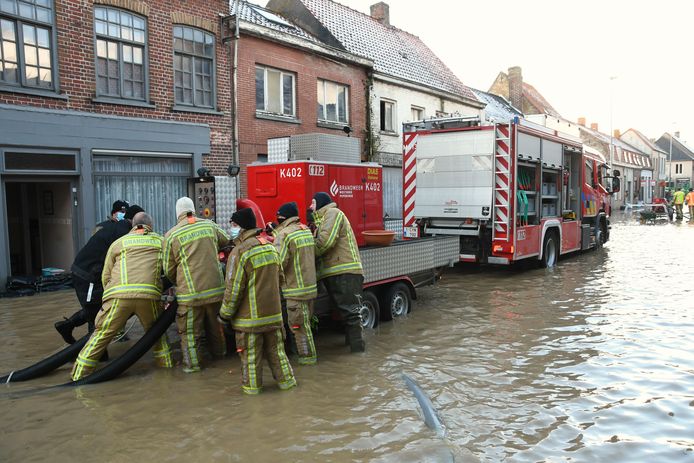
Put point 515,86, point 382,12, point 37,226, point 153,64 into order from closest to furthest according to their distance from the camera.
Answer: point 37,226 → point 153,64 → point 382,12 → point 515,86

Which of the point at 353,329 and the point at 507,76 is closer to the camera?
the point at 353,329

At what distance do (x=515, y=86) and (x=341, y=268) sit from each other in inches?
1514

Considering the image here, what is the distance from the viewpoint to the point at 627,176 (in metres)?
60.8

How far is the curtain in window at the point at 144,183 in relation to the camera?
11.7 m

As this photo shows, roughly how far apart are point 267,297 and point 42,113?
308 inches

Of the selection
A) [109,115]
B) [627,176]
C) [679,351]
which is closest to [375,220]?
[679,351]

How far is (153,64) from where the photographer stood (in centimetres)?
1248

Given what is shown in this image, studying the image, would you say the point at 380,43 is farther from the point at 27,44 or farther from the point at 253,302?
the point at 253,302

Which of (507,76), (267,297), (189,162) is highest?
(507,76)

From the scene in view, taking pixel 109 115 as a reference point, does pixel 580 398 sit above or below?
below

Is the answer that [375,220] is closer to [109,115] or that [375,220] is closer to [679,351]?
[679,351]

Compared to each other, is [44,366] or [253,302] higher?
[253,302]

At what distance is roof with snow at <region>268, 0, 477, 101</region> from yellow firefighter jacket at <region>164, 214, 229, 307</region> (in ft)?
46.8

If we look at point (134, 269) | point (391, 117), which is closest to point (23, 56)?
point (134, 269)
